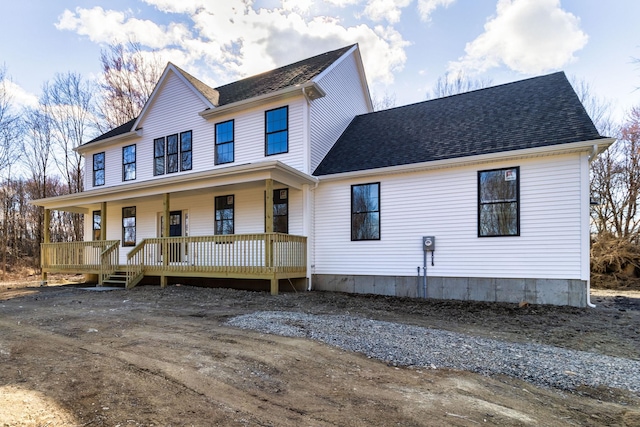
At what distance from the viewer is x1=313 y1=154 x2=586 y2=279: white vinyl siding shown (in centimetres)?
851

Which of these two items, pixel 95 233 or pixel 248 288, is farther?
pixel 95 233

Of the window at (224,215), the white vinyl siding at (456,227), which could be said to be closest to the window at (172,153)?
the window at (224,215)

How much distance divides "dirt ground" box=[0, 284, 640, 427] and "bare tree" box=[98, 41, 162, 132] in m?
20.7

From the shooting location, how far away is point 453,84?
27.6 meters

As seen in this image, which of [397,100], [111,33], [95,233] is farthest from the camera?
[397,100]

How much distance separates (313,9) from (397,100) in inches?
549

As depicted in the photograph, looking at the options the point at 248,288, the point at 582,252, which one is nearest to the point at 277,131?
the point at 248,288

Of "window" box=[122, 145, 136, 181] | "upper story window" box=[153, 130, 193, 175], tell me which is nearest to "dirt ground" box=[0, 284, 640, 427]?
"upper story window" box=[153, 130, 193, 175]

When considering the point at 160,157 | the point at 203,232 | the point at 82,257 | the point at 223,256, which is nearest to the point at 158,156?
the point at 160,157

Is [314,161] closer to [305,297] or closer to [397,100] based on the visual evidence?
[305,297]

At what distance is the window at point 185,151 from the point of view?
1380 centimetres

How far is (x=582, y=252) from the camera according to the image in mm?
8281

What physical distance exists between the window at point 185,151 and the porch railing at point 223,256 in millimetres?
3195

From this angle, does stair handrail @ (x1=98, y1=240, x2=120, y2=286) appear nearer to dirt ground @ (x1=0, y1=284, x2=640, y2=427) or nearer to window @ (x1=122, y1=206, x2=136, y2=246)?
window @ (x1=122, y1=206, x2=136, y2=246)
